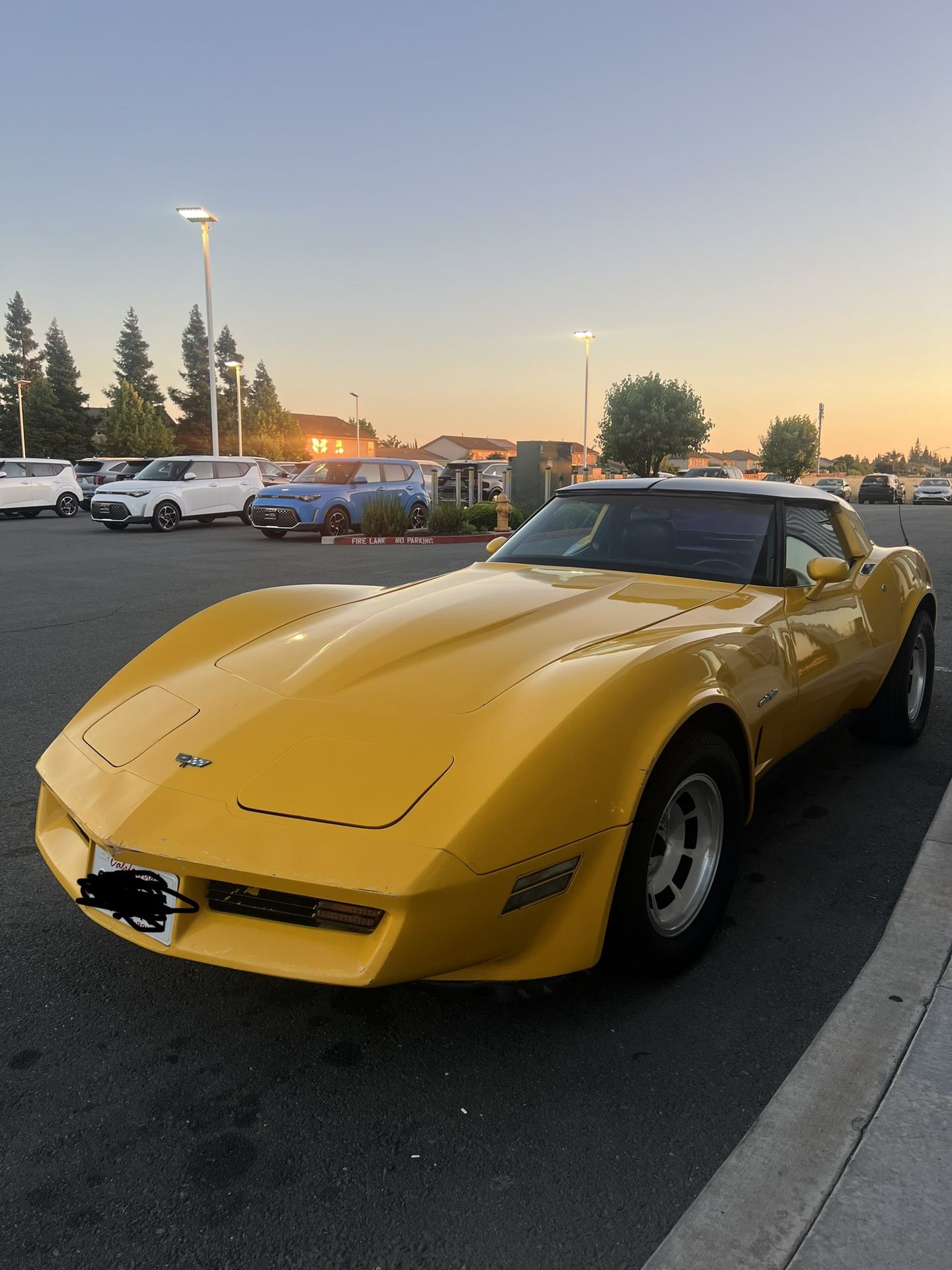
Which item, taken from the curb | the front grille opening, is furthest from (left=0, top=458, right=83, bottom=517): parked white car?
the curb

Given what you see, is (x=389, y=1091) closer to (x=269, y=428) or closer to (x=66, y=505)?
(x=66, y=505)

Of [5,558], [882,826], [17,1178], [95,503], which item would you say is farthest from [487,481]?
[17,1178]

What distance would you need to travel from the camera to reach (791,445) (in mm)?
75625

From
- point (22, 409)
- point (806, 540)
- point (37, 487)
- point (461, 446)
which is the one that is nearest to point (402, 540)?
point (37, 487)

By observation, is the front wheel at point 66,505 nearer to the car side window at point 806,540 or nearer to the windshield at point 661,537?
the windshield at point 661,537

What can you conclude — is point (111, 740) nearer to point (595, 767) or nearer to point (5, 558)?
point (595, 767)

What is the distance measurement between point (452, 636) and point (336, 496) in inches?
629

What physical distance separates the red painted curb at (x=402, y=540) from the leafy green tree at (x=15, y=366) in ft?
196

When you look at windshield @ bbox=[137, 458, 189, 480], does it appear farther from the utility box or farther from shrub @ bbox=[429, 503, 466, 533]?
the utility box

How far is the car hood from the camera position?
236 centimetres

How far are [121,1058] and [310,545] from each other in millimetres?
14925

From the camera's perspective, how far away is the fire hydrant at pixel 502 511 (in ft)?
59.5

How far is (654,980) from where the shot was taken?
2424 mm

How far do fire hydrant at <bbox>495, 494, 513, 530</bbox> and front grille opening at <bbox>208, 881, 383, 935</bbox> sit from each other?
16453mm
